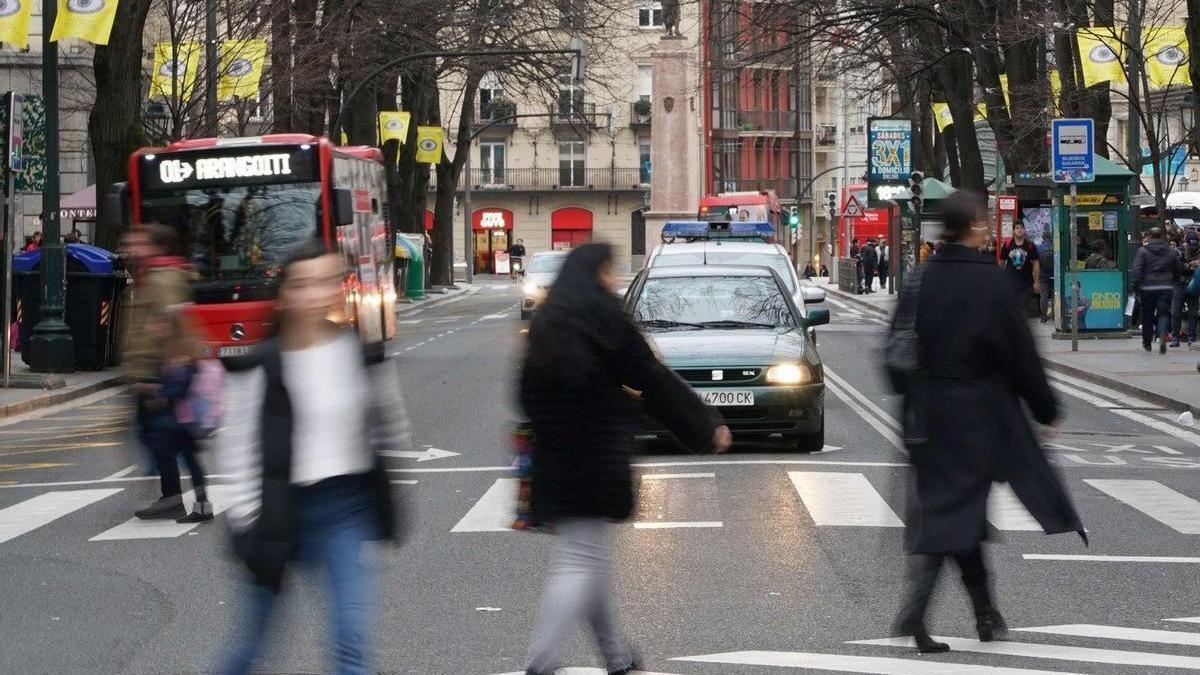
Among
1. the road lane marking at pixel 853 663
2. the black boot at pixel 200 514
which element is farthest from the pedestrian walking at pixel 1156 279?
the road lane marking at pixel 853 663

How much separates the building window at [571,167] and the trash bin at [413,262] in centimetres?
4051

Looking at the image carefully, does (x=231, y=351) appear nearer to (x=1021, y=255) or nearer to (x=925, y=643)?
(x=925, y=643)

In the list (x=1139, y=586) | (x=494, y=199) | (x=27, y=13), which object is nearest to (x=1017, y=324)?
(x=1139, y=586)

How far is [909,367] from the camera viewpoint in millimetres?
7719

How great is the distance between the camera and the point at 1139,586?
9.39 meters

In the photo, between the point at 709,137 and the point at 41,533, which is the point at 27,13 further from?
the point at 709,137

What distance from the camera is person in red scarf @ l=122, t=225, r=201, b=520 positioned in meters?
10.9

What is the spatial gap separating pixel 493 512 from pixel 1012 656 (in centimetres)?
512

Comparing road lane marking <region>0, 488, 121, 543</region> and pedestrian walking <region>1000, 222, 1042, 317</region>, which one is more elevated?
pedestrian walking <region>1000, 222, 1042, 317</region>

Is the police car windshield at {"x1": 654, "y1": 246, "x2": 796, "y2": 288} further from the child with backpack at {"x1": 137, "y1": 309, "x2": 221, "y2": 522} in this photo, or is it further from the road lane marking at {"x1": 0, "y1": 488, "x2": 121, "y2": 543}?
the child with backpack at {"x1": 137, "y1": 309, "x2": 221, "y2": 522}

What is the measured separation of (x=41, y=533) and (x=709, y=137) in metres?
80.9

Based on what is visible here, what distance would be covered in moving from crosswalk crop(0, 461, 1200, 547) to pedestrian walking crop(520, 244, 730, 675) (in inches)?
163

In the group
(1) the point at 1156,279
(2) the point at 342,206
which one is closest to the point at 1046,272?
(1) the point at 1156,279

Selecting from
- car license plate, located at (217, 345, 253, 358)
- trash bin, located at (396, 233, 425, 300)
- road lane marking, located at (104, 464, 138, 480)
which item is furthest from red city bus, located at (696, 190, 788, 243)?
road lane marking, located at (104, 464, 138, 480)
